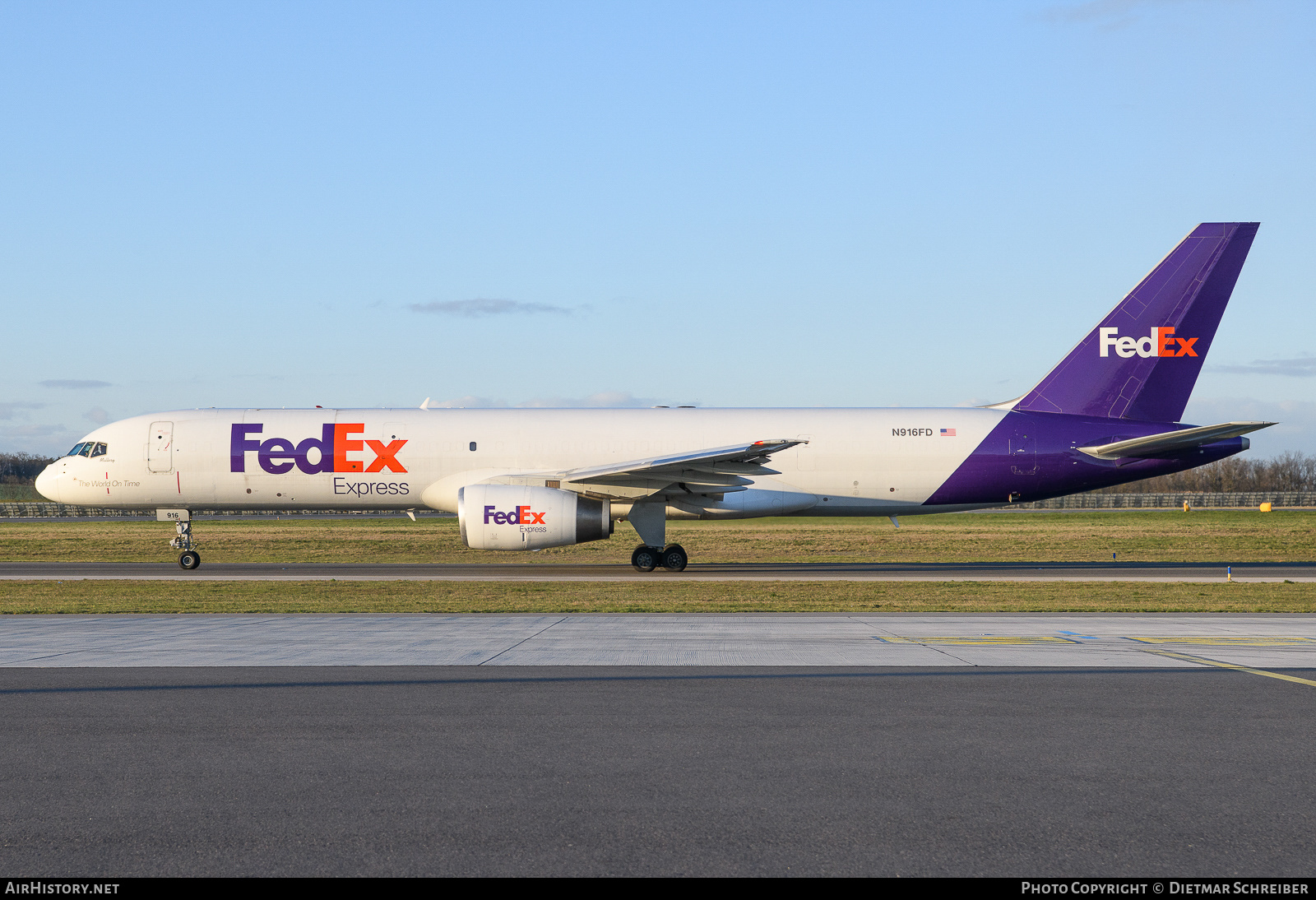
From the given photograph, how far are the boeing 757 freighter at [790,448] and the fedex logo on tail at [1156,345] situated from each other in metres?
0.03

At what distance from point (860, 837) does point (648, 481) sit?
2089 centimetres

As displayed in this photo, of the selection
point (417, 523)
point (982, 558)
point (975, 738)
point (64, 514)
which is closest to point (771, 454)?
point (982, 558)

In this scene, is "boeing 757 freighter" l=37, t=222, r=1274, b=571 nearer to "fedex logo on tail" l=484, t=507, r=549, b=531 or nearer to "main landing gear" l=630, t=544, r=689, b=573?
"main landing gear" l=630, t=544, r=689, b=573

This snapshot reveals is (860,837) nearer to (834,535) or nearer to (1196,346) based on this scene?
(1196,346)

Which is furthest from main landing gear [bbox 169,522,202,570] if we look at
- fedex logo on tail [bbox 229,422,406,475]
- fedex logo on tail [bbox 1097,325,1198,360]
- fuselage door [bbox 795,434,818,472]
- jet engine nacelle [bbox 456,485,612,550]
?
fedex logo on tail [bbox 1097,325,1198,360]

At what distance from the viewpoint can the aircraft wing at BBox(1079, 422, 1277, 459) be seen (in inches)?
990

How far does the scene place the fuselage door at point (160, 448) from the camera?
91.5 feet

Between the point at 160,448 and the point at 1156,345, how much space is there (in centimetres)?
2769

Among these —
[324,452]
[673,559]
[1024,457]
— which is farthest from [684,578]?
[324,452]

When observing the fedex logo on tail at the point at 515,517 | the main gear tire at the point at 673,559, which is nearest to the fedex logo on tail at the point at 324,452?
the fedex logo on tail at the point at 515,517

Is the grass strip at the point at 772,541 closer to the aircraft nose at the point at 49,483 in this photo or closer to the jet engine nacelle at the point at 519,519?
the aircraft nose at the point at 49,483

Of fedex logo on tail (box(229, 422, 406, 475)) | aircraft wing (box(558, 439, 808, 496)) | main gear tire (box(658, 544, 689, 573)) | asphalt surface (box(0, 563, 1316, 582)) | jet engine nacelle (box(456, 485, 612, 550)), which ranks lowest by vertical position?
asphalt surface (box(0, 563, 1316, 582))

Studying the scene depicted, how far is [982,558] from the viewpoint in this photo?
33.8 meters

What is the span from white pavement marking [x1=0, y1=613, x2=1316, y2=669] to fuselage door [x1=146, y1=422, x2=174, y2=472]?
12.0 meters
